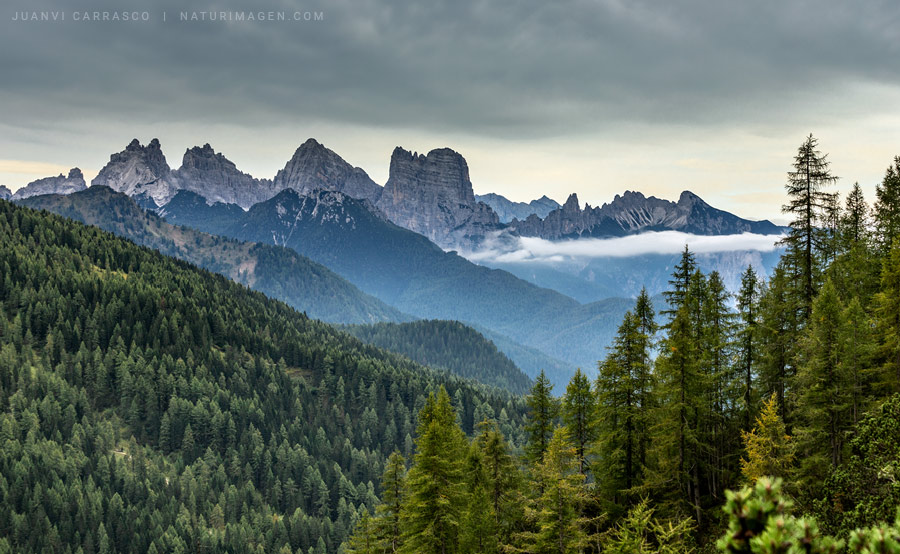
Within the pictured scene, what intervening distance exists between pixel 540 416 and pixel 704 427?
43.1ft

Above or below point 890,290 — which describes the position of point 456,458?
below

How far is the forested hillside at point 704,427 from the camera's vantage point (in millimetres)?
35031

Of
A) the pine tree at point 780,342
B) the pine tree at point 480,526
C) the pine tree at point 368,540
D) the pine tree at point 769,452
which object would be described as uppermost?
the pine tree at point 780,342

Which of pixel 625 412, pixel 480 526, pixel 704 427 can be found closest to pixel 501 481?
pixel 480 526

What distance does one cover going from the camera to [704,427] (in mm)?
50000

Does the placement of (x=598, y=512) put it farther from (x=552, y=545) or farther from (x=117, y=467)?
(x=117, y=467)

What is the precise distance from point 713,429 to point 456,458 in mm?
21341

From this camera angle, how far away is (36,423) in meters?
177

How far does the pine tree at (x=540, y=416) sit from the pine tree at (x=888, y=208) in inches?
1281

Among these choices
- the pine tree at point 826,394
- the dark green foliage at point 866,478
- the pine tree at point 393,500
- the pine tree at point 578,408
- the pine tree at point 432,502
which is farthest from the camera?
the pine tree at point 578,408

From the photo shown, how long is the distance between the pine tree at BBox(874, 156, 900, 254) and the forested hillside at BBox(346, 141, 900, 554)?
0.86 ft

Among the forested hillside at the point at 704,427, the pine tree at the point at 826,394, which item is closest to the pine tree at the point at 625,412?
the forested hillside at the point at 704,427

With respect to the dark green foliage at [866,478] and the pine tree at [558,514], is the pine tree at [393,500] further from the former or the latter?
the dark green foliage at [866,478]

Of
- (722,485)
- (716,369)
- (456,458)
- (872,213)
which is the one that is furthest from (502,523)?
(872,213)
